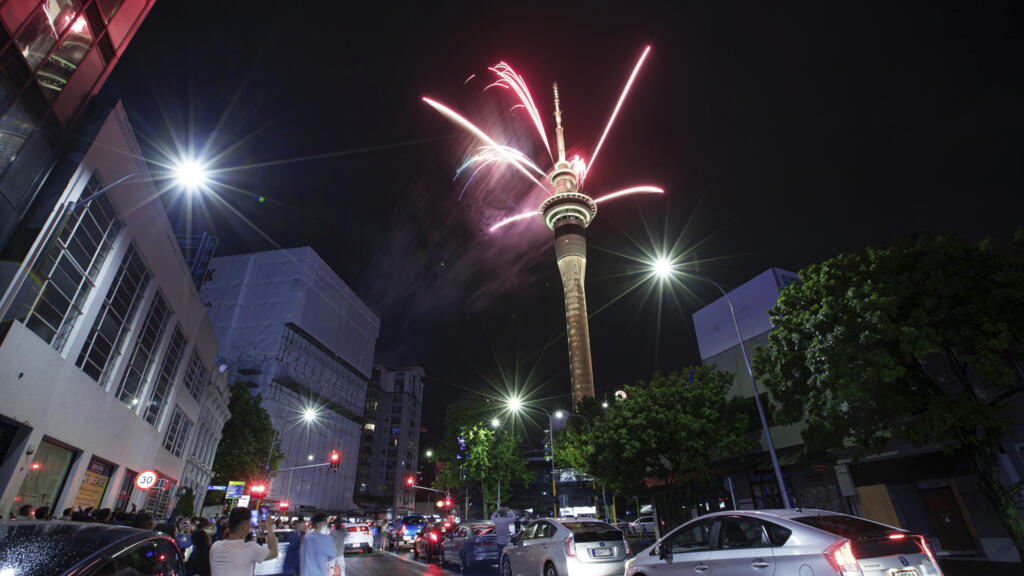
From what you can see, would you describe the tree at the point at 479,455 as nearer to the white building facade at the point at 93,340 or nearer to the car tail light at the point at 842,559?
the white building facade at the point at 93,340

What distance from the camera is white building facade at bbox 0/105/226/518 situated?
11750mm

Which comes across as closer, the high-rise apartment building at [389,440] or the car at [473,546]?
the car at [473,546]

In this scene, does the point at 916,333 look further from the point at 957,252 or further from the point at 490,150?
the point at 490,150

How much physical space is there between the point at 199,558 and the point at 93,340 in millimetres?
12099

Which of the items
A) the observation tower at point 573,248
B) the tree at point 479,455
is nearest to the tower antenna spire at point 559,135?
the observation tower at point 573,248

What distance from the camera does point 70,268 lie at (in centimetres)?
1391

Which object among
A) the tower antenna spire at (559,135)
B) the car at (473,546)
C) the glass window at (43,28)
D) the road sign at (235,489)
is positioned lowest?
the car at (473,546)

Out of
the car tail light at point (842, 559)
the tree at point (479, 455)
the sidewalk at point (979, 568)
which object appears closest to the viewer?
the car tail light at point (842, 559)

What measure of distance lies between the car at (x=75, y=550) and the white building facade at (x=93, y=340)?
10.3 m

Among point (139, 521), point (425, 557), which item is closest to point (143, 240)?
point (139, 521)

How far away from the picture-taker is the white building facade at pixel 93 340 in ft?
38.5

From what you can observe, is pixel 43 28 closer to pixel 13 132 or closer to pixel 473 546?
pixel 13 132

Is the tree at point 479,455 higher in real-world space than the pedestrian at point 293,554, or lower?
higher

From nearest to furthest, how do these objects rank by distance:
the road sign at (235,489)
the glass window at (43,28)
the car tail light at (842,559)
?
the car tail light at (842,559)
the glass window at (43,28)
the road sign at (235,489)
